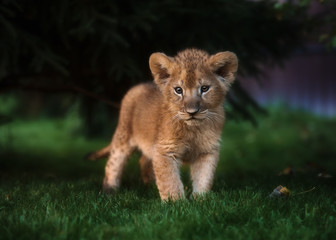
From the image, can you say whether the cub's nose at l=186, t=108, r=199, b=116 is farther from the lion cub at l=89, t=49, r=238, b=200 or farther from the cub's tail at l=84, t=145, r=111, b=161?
the cub's tail at l=84, t=145, r=111, b=161

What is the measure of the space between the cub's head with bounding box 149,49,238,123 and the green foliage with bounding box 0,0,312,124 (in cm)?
133

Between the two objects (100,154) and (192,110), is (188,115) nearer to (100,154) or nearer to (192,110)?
(192,110)

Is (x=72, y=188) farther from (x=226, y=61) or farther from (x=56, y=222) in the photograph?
(x=226, y=61)

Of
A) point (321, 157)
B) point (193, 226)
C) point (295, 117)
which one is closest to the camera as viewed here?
point (193, 226)

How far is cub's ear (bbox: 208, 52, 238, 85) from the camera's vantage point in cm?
501

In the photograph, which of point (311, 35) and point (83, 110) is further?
point (83, 110)

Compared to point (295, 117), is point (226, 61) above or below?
above

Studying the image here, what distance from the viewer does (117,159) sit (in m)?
6.25

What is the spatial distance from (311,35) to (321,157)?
4.68 metres

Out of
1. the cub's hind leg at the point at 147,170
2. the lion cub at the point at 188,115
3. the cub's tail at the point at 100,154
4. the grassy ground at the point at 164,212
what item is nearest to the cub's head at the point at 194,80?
the lion cub at the point at 188,115

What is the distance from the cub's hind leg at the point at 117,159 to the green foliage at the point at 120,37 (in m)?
1.04

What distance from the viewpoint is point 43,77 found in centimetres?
807

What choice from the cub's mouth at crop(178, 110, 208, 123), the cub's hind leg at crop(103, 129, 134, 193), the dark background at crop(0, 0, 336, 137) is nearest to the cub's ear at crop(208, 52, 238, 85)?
the cub's mouth at crop(178, 110, 208, 123)

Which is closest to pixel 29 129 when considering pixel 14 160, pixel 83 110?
pixel 14 160
